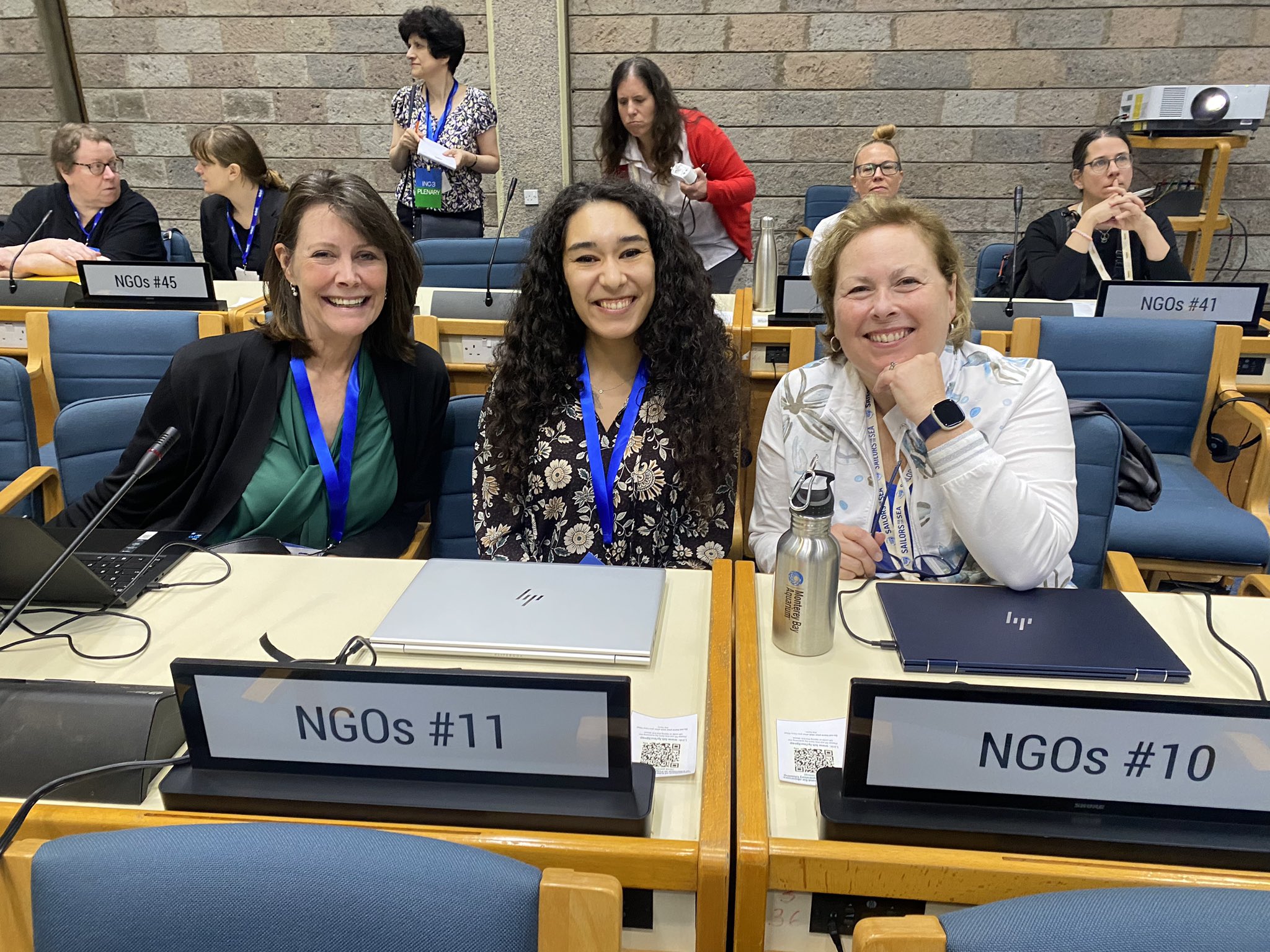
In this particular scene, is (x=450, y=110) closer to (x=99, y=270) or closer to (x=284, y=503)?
(x=99, y=270)

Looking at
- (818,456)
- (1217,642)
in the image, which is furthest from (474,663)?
(1217,642)

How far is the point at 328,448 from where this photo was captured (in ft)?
5.65

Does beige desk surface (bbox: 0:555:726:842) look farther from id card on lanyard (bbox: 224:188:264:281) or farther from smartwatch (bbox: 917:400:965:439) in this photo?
id card on lanyard (bbox: 224:188:264:281)

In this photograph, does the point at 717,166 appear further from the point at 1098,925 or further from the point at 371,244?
the point at 1098,925

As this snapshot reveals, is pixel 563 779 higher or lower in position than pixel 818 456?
lower

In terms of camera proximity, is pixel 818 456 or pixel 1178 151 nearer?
pixel 818 456

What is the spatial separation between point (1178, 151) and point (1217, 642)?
185 inches

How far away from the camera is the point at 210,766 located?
0.87 metres

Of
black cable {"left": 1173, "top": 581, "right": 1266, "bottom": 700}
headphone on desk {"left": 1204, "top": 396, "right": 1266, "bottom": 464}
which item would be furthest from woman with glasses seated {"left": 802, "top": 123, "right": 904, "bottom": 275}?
black cable {"left": 1173, "top": 581, "right": 1266, "bottom": 700}

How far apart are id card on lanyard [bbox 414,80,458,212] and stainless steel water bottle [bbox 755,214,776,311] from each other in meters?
1.80

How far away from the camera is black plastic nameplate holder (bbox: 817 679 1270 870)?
2.49ft

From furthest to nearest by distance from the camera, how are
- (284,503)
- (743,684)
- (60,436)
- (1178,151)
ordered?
(1178,151) → (60,436) → (284,503) → (743,684)

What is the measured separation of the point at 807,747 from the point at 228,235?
3.51 meters

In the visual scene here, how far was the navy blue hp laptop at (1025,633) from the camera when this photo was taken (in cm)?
103
